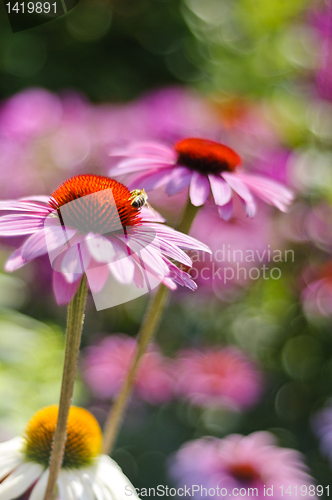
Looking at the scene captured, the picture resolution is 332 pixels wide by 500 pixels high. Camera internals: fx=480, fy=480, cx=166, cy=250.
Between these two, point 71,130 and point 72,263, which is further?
point 71,130

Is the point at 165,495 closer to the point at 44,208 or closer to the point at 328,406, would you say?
the point at 328,406

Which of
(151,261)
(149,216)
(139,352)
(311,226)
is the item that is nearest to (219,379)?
(311,226)

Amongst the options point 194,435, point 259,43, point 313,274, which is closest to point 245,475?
point 194,435

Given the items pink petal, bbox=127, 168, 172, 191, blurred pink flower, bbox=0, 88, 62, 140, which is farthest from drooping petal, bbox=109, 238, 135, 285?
blurred pink flower, bbox=0, 88, 62, 140

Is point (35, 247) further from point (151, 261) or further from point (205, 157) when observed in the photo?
point (205, 157)

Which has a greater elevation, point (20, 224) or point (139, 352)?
point (20, 224)
